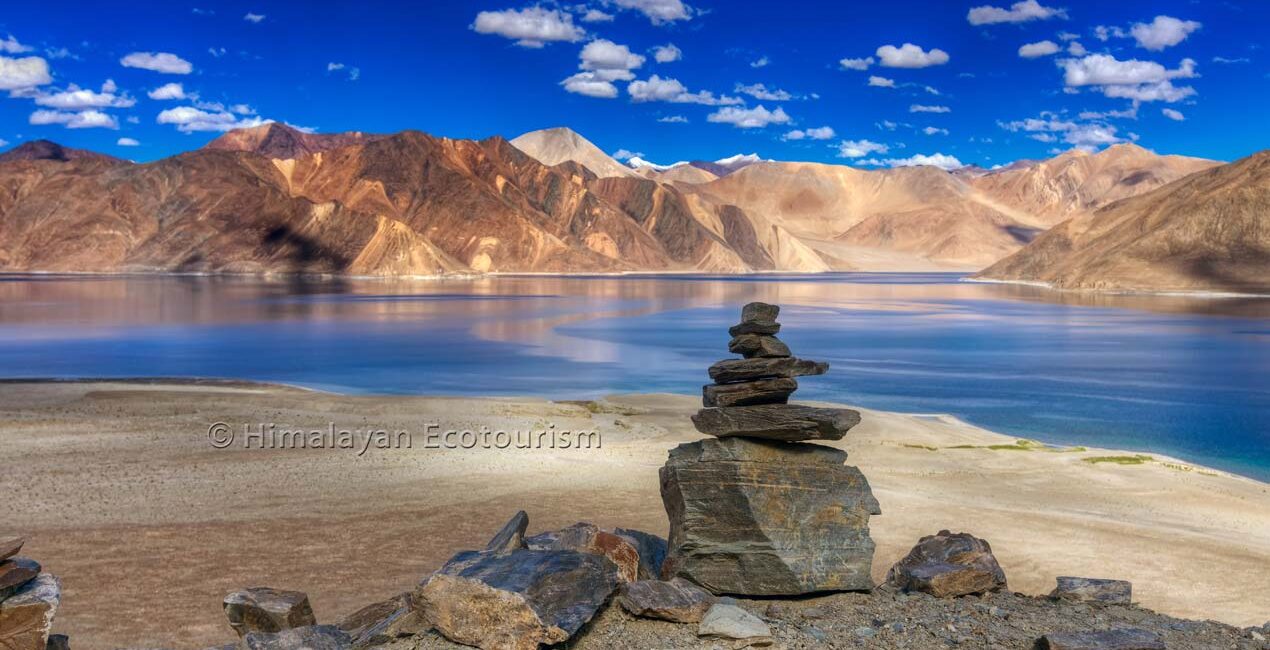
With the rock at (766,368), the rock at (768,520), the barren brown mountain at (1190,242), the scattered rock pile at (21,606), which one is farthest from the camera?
the barren brown mountain at (1190,242)

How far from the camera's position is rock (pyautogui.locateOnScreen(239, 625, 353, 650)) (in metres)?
7.23

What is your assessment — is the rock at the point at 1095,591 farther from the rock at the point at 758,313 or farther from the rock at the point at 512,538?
the rock at the point at 512,538

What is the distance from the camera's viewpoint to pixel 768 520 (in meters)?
9.09

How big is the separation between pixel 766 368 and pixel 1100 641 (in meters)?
3.59

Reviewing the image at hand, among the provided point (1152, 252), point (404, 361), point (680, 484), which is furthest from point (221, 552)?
point (1152, 252)

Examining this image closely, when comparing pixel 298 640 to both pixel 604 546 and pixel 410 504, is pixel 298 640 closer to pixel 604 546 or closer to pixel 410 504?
pixel 604 546

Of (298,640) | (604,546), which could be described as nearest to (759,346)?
(604,546)

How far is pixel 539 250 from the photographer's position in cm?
16588

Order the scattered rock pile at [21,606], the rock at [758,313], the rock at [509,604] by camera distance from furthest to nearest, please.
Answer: the rock at [758,313] → the rock at [509,604] → the scattered rock pile at [21,606]

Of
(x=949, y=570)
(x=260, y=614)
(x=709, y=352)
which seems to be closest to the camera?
(x=260, y=614)

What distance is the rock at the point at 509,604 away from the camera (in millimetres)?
7215

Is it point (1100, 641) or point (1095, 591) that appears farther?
point (1095, 591)

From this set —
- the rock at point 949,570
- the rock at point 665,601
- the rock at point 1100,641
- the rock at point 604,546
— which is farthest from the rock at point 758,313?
the rock at point 1100,641

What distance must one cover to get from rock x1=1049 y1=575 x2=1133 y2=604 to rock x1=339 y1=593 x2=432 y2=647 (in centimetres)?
533
